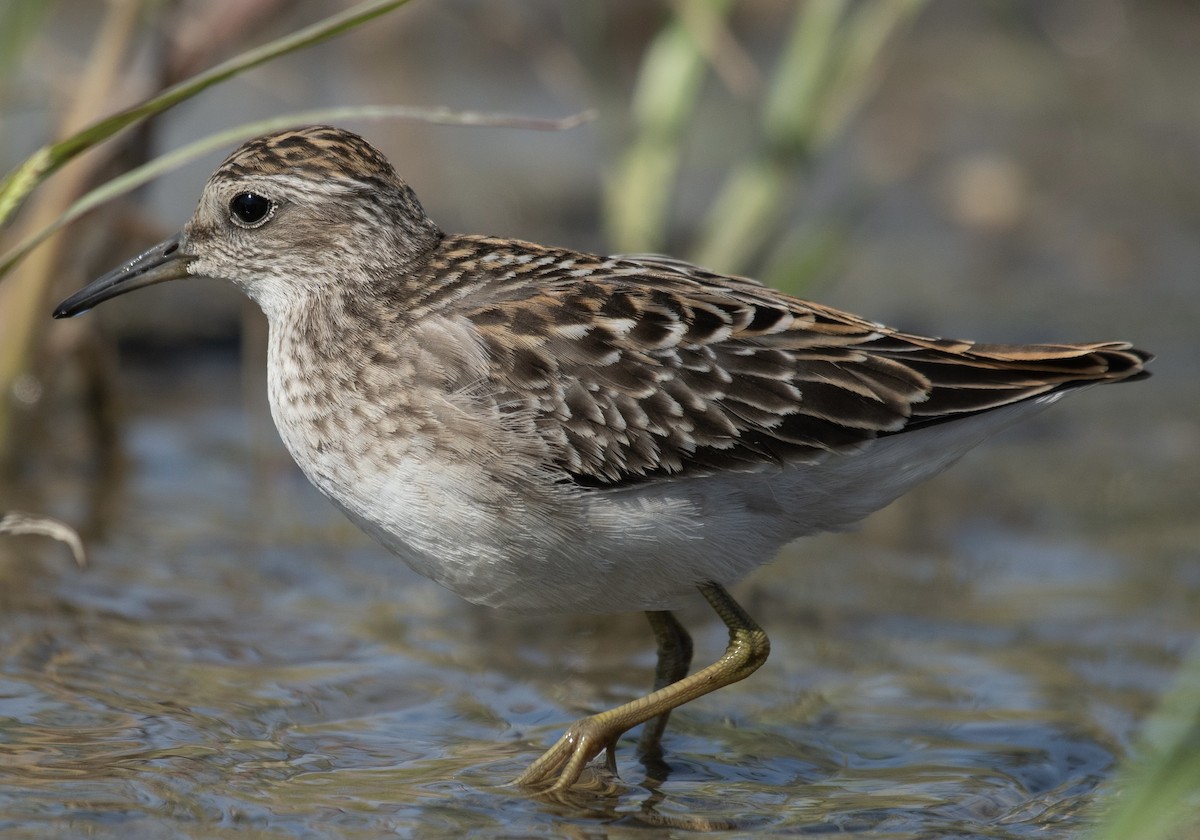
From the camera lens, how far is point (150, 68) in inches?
334

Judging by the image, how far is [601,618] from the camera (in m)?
8.36

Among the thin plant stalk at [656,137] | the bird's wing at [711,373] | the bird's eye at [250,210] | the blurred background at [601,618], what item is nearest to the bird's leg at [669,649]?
the blurred background at [601,618]

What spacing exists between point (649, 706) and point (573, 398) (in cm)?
122

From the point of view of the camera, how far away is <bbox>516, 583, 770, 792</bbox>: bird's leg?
246 inches

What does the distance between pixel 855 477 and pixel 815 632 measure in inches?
77.3

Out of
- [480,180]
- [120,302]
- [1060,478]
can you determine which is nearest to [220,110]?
[480,180]

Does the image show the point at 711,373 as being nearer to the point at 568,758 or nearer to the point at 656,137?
the point at 568,758

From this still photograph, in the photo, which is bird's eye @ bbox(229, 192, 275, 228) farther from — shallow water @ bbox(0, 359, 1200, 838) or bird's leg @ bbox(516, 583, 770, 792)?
bird's leg @ bbox(516, 583, 770, 792)

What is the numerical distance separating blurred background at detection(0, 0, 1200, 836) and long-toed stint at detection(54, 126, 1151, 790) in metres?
0.67

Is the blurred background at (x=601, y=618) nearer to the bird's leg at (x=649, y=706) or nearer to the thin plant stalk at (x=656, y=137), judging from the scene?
the thin plant stalk at (x=656, y=137)

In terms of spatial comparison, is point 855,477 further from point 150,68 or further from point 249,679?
point 150,68

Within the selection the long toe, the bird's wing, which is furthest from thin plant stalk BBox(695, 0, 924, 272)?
the long toe

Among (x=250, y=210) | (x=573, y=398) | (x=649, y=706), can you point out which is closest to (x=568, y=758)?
(x=649, y=706)

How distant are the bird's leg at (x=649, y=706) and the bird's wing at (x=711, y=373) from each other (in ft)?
2.14
